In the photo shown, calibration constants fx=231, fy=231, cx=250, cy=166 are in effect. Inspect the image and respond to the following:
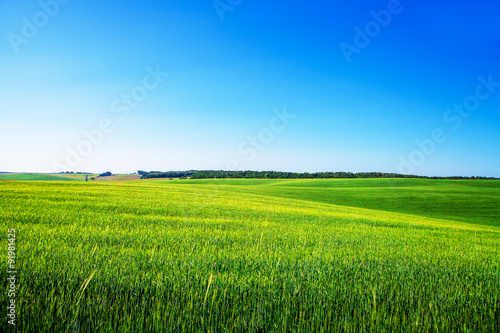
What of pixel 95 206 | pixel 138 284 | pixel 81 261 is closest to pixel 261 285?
pixel 138 284

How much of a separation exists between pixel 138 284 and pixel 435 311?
3.21m

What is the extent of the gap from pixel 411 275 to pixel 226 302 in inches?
111

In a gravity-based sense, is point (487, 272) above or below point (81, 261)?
below

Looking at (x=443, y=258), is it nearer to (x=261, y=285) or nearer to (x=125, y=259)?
(x=261, y=285)

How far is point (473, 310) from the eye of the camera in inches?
101

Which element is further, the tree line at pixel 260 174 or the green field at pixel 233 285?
the tree line at pixel 260 174

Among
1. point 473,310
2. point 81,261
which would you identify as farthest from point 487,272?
point 81,261

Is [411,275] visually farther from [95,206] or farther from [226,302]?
[95,206]

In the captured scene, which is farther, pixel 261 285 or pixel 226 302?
pixel 261 285

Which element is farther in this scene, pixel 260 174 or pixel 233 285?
pixel 260 174

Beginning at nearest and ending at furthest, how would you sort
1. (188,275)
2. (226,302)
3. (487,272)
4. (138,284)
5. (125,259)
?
(226,302)
(138,284)
(188,275)
(125,259)
(487,272)

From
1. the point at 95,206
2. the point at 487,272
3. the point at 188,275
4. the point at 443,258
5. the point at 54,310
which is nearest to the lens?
the point at 54,310

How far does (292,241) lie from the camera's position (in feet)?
16.8

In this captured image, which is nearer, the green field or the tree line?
the green field
